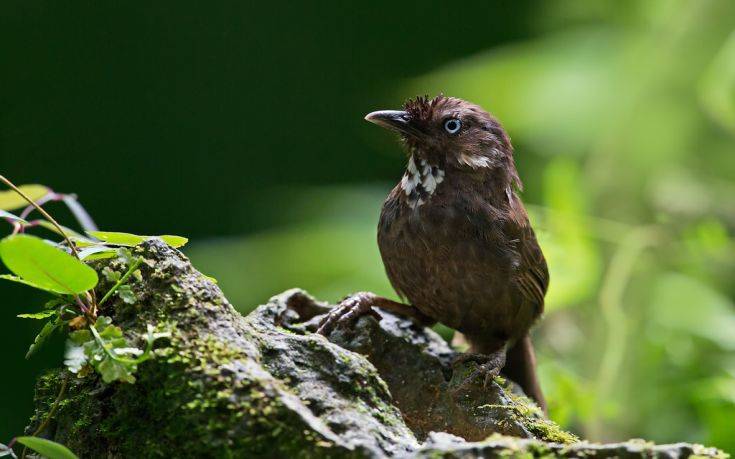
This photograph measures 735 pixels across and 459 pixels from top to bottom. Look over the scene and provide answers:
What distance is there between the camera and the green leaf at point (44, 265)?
6.07 feet

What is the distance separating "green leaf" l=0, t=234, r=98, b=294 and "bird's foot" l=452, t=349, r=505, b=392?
1.45m

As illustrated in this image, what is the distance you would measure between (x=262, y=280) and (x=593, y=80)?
8.83ft

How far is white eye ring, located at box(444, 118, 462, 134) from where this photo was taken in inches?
132

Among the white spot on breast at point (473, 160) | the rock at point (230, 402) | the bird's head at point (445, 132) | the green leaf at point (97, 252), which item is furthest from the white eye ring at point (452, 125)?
the green leaf at point (97, 252)

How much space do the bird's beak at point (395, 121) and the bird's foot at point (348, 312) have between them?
2.21ft

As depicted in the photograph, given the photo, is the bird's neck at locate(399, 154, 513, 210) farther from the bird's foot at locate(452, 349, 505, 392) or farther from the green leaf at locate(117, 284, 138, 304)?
the green leaf at locate(117, 284, 138, 304)

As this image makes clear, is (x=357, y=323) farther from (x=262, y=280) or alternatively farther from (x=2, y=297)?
(x=2, y=297)

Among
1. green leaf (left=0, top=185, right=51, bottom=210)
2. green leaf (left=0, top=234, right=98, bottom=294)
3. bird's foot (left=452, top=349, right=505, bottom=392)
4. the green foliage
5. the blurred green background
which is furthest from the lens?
the blurred green background

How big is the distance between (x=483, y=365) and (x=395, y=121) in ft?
3.35

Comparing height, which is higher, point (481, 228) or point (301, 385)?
point (481, 228)

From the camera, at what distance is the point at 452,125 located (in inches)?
132

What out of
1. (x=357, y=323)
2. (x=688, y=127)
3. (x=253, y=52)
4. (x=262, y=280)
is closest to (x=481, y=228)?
(x=357, y=323)

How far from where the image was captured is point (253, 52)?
7.44 metres

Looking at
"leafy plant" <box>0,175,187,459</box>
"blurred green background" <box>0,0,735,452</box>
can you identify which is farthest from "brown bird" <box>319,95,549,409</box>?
"leafy plant" <box>0,175,187,459</box>
